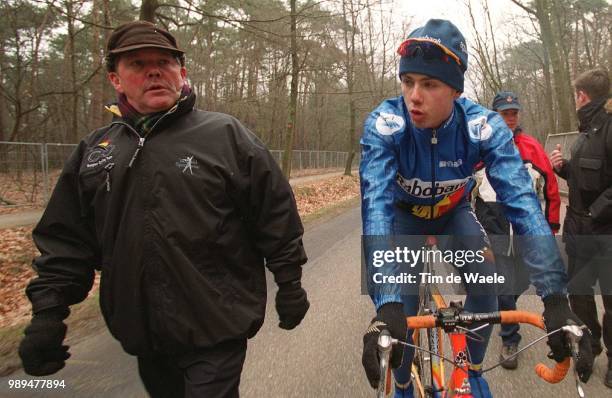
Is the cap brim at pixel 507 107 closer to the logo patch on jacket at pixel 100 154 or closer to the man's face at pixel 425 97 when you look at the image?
the man's face at pixel 425 97

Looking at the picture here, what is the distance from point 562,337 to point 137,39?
2.14m

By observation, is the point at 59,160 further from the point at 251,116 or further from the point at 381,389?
the point at 251,116

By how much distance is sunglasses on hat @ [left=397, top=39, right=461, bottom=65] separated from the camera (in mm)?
2003

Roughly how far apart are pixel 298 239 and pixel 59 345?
1.20 metres

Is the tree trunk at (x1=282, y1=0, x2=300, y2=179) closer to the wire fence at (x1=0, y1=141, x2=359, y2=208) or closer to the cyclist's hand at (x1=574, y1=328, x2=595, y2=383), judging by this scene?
the wire fence at (x1=0, y1=141, x2=359, y2=208)

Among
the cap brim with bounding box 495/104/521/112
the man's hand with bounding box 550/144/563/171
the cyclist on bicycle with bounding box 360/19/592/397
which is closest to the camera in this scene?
the cyclist on bicycle with bounding box 360/19/592/397

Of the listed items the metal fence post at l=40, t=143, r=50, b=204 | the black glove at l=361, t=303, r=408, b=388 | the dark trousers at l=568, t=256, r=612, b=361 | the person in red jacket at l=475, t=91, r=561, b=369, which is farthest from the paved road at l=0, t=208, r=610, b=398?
the metal fence post at l=40, t=143, r=50, b=204

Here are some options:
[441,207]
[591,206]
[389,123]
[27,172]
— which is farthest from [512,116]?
[27,172]

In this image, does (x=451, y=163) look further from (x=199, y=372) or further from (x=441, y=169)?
(x=199, y=372)

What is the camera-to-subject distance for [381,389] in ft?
4.48

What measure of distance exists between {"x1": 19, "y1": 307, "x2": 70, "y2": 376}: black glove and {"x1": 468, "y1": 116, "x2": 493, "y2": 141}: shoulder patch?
85.7 inches

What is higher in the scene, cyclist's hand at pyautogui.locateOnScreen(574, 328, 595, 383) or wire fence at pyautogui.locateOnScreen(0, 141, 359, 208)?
wire fence at pyautogui.locateOnScreen(0, 141, 359, 208)

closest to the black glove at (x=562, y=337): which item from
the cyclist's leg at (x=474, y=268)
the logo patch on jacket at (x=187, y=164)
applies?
the cyclist's leg at (x=474, y=268)

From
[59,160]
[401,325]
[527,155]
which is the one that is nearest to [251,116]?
[59,160]
